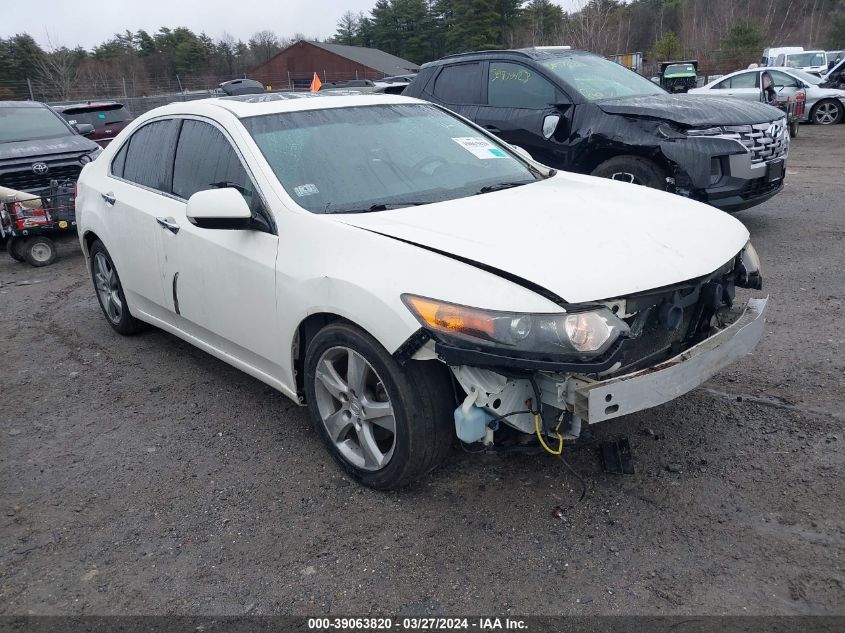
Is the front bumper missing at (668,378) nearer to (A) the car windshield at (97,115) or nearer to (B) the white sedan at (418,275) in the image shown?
(B) the white sedan at (418,275)

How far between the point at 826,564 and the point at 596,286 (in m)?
1.31

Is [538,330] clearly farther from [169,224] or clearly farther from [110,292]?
[110,292]

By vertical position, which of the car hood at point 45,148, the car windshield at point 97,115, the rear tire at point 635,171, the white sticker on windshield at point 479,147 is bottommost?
the rear tire at point 635,171

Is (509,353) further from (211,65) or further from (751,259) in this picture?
(211,65)

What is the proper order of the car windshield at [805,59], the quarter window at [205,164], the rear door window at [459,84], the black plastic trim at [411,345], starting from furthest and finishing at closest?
the car windshield at [805,59]
the rear door window at [459,84]
the quarter window at [205,164]
the black plastic trim at [411,345]

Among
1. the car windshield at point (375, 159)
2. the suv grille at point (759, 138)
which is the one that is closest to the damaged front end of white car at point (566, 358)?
the car windshield at point (375, 159)

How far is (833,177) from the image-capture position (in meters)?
10.7

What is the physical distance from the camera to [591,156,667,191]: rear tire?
6559 mm

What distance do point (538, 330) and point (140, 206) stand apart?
116 inches

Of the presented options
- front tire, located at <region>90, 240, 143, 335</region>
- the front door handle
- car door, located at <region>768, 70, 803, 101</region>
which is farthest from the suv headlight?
car door, located at <region>768, 70, 803, 101</region>

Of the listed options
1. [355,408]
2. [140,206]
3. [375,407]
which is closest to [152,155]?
[140,206]

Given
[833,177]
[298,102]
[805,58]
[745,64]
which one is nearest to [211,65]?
[745,64]

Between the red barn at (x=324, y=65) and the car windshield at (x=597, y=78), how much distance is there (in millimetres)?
47081

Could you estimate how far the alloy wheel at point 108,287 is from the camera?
17.0ft
